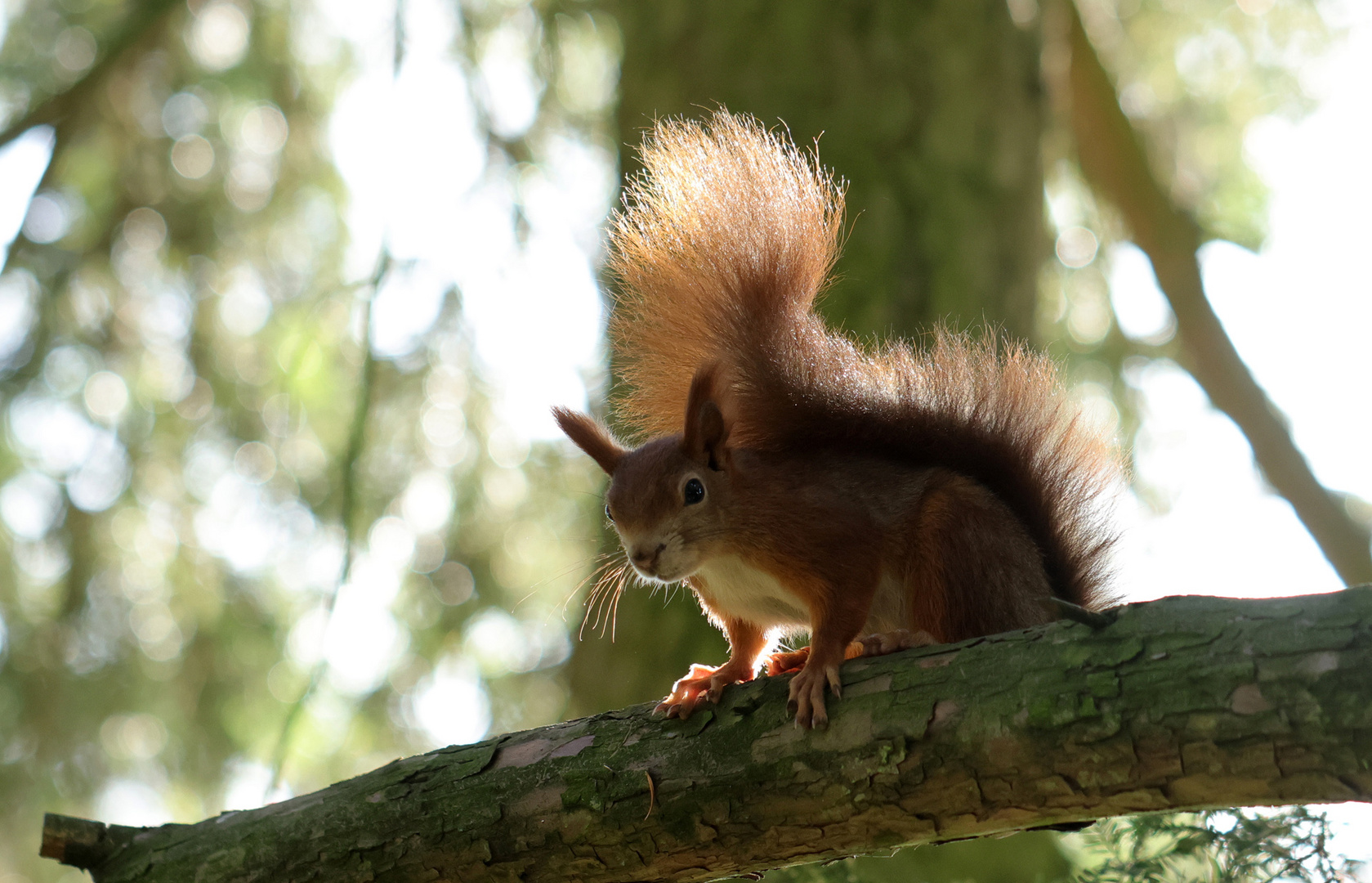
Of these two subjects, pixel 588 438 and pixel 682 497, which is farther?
pixel 588 438

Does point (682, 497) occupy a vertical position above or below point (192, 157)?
below

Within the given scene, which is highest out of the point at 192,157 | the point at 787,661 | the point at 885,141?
the point at 192,157

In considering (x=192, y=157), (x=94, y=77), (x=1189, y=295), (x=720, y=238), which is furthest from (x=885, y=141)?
(x=192, y=157)

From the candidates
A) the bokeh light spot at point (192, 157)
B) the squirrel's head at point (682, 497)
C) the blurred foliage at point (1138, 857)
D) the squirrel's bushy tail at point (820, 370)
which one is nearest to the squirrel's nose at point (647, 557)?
the squirrel's head at point (682, 497)

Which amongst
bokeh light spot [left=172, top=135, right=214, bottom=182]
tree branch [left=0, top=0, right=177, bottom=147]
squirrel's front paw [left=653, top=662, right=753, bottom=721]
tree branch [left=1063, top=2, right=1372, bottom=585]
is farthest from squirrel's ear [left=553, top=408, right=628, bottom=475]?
bokeh light spot [left=172, top=135, right=214, bottom=182]

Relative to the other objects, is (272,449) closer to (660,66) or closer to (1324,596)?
(660,66)

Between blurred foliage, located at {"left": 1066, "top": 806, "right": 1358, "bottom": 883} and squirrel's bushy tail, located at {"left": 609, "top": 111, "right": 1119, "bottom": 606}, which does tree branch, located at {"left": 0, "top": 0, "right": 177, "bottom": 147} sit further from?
blurred foliage, located at {"left": 1066, "top": 806, "right": 1358, "bottom": 883}

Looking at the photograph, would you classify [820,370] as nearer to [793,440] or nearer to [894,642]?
[793,440]

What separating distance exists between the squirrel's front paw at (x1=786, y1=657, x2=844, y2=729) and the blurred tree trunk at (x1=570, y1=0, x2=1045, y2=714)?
37.0 inches

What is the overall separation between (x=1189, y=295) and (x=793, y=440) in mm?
1370

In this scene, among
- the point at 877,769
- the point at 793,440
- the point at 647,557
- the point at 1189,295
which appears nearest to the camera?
the point at 877,769

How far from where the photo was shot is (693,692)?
57.7 inches

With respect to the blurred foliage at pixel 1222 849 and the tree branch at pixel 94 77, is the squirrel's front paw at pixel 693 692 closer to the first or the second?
the blurred foliage at pixel 1222 849

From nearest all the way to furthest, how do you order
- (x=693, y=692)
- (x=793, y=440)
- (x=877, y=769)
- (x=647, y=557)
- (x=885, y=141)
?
(x=877, y=769)
(x=693, y=692)
(x=647, y=557)
(x=793, y=440)
(x=885, y=141)
